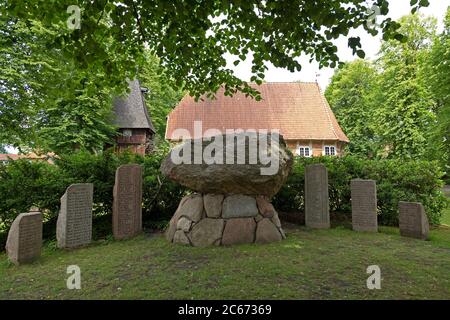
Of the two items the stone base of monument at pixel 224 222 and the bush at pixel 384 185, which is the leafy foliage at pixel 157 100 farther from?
the stone base of monument at pixel 224 222

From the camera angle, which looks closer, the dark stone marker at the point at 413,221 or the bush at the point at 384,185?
the dark stone marker at the point at 413,221

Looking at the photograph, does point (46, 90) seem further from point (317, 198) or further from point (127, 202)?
point (317, 198)

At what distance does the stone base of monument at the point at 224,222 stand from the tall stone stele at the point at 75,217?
1846mm

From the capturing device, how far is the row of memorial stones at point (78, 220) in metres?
5.07

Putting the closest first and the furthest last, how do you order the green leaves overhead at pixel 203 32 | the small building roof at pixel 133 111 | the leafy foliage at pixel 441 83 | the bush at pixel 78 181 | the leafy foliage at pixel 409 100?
the green leaves overhead at pixel 203 32, the bush at pixel 78 181, the leafy foliage at pixel 441 83, the leafy foliage at pixel 409 100, the small building roof at pixel 133 111

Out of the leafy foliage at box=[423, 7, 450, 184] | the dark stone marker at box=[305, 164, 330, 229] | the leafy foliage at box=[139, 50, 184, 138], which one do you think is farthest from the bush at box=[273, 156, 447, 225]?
the leafy foliage at box=[139, 50, 184, 138]

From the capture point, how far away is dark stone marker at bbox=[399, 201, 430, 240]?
266 inches

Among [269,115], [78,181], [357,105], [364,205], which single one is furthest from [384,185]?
[357,105]

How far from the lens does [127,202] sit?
23.0 feet

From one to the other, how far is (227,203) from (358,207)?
3930mm

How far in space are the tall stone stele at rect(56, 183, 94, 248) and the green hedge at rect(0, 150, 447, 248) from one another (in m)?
0.86

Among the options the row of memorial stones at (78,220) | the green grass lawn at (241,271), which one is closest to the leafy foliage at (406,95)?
the green grass lawn at (241,271)

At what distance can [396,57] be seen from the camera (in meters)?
23.9

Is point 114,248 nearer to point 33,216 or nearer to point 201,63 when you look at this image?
point 33,216
